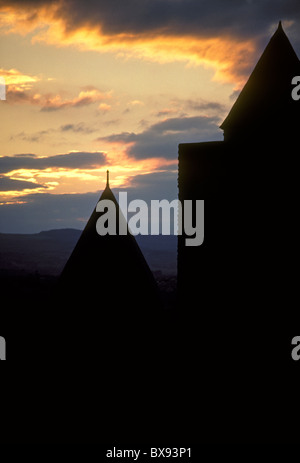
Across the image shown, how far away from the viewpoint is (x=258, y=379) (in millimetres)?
12562

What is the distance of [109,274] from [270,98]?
22.9ft

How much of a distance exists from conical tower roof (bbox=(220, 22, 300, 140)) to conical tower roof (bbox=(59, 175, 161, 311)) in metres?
5.06

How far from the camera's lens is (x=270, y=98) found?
14.4 metres

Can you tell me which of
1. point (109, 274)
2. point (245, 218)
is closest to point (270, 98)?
point (245, 218)

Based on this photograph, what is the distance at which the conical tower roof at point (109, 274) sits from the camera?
12.5 m

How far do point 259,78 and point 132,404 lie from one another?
32.6 ft

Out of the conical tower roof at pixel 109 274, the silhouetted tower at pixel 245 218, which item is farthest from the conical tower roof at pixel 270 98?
the conical tower roof at pixel 109 274

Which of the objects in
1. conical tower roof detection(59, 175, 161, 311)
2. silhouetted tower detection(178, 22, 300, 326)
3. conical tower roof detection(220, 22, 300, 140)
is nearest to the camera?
conical tower roof detection(59, 175, 161, 311)

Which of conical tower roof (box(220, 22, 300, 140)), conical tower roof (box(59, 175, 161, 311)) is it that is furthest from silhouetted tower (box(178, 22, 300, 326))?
conical tower roof (box(59, 175, 161, 311))

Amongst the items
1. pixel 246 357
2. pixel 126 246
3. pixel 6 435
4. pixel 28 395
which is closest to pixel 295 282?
pixel 246 357

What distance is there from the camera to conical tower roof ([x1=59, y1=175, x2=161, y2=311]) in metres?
12.5

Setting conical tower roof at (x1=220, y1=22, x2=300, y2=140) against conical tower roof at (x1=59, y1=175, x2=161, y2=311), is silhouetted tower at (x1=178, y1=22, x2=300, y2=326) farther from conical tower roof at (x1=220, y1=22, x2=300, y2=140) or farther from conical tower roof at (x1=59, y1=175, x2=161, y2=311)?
conical tower roof at (x1=59, y1=175, x2=161, y2=311)

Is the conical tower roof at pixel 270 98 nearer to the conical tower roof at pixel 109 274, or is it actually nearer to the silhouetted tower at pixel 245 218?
the silhouetted tower at pixel 245 218

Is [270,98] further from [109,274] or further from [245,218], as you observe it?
[109,274]
